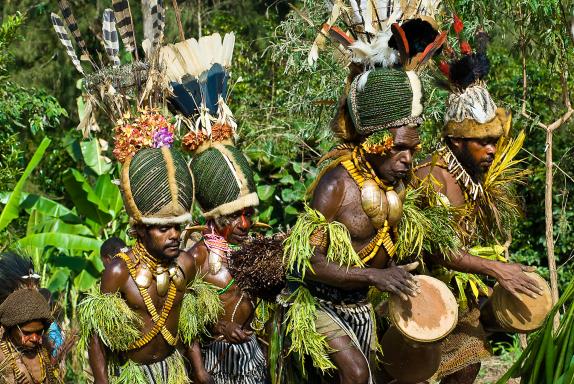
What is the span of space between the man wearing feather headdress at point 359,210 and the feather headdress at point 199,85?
1.74 m

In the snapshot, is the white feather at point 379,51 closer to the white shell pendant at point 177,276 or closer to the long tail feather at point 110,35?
the white shell pendant at point 177,276

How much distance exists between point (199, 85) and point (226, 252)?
1.34 metres

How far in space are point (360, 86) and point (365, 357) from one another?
1490 millimetres

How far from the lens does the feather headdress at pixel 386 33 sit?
5969 millimetres

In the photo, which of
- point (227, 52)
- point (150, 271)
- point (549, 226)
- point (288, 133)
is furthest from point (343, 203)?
point (288, 133)

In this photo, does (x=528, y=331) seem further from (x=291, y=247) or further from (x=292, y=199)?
(x=292, y=199)

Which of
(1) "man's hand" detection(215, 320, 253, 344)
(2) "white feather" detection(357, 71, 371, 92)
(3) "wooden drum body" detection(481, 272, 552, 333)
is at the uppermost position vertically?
(2) "white feather" detection(357, 71, 371, 92)

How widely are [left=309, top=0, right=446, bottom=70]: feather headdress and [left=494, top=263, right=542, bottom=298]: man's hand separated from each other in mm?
1243

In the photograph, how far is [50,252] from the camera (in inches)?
451

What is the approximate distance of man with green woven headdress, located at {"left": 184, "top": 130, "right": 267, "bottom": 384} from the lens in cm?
711

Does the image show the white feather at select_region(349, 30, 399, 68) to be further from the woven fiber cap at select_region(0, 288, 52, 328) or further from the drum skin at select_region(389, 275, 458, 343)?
the woven fiber cap at select_region(0, 288, 52, 328)

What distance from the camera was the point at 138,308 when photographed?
237 inches

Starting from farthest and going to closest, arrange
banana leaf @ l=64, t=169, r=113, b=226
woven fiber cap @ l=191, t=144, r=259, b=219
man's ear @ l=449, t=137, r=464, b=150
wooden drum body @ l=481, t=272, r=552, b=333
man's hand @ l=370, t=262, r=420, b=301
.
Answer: banana leaf @ l=64, t=169, r=113, b=226, woven fiber cap @ l=191, t=144, r=259, b=219, man's ear @ l=449, t=137, r=464, b=150, wooden drum body @ l=481, t=272, r=552, b=333, man's hand @ l=370, t=262, r=420, b=301

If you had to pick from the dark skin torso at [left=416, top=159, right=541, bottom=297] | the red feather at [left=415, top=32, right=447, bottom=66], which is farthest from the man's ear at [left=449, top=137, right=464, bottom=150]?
the red feather at [left=415, top=32, right=447, bottom=66]
